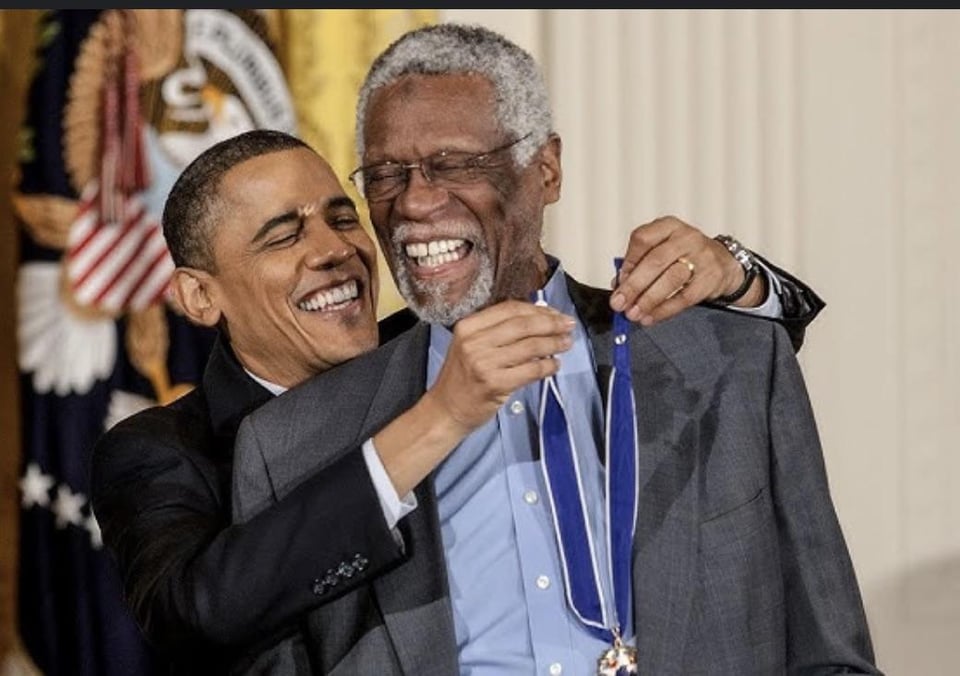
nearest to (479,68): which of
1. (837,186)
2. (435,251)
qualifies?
(435,251)

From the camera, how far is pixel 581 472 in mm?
2098

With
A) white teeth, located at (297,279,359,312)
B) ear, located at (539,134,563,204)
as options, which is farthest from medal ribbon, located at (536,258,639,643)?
white teeth, located at (297,279,359,312)

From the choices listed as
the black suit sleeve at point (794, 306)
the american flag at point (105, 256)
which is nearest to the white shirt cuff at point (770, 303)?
the black suit sleeve at point (794, 306)

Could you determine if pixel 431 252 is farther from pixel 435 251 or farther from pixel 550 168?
pixel 550 168

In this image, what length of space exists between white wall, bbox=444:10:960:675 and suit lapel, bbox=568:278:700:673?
136 cm

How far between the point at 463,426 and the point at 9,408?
1.54 metres

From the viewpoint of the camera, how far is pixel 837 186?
11.5 feet

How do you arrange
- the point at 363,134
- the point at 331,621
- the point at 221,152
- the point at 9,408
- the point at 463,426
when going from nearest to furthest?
the point at 463,426 → the point at 331,621 → the point at 363,134 → the point at 221,152 → the point at 9,408

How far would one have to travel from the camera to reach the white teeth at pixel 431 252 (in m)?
2.13

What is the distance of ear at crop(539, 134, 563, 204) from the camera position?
7.41ft

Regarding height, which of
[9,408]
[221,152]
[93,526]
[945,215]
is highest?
[221,152]

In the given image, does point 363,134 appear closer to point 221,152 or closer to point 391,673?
point 221,152

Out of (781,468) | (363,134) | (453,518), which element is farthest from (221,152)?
(781,468)

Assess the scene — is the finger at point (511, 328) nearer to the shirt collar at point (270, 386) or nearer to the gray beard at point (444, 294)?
the gray beard at point (444, 294)
